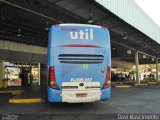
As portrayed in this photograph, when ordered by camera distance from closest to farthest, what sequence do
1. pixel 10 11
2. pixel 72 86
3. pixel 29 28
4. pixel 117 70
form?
1. pixel 72 86
2. pixel 10 11
3. pixel 29 28
4. pixel 117 70

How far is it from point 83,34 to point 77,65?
1230mm

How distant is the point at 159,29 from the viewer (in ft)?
112

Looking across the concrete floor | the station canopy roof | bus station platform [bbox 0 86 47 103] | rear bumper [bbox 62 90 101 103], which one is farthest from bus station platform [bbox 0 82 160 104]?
the station canopy roof

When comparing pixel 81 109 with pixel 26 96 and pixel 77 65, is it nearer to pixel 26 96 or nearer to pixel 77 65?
pixel 77 65

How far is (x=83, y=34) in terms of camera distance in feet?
33.8

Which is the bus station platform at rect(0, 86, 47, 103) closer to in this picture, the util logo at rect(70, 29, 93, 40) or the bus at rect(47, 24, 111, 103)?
the bus at rect(47, 24, 111, 103)

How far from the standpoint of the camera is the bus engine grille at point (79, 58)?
10.0 metres

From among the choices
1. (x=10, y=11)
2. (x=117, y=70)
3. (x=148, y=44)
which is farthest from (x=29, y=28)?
(x=117, y=70)

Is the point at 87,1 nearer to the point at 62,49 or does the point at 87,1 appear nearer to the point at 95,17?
the point at 95,17

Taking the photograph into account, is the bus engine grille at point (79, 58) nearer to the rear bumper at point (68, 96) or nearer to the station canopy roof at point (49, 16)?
the rear bumper at point (68, 96)

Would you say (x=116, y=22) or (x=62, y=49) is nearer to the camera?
(x=62, y=49)

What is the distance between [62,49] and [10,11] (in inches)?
321

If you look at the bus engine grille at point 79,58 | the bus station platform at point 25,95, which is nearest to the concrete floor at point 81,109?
the bus station platform at point 25,95

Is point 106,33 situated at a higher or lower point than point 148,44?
lower
